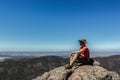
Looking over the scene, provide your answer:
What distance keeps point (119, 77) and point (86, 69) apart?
5147 millimetres

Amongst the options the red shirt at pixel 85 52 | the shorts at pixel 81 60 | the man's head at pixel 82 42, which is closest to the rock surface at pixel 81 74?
the shorts at pixel 81 60

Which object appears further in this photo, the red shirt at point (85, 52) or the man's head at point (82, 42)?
the red shirt at point (85, 52)

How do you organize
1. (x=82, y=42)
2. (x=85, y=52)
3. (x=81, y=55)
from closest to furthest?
(x=82, y=42), (x=85, y=52), (x=81, y=55)

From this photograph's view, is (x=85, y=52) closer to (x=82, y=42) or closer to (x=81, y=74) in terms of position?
(x=82, y=42)

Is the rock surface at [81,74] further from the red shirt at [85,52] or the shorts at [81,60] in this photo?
the red shirt at [85,52]

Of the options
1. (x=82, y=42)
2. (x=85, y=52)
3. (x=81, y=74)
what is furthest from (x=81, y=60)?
(x=81, y=74)

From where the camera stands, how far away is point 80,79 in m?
22.8

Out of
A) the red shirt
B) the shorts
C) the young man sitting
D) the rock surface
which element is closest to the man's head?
the young man sitting

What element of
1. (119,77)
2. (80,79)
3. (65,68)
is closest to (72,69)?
(65,68)

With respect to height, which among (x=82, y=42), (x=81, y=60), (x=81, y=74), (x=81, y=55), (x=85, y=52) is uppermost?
(x=82, y=42)

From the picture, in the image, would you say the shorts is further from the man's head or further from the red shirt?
the man's head

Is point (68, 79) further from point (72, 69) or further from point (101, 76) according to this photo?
point (101, 76)

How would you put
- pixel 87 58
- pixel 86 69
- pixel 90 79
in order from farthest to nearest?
1. pixel 87 58
2. pixel 86 69
3. pixel 90 79

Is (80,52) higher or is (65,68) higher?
(80,52)
